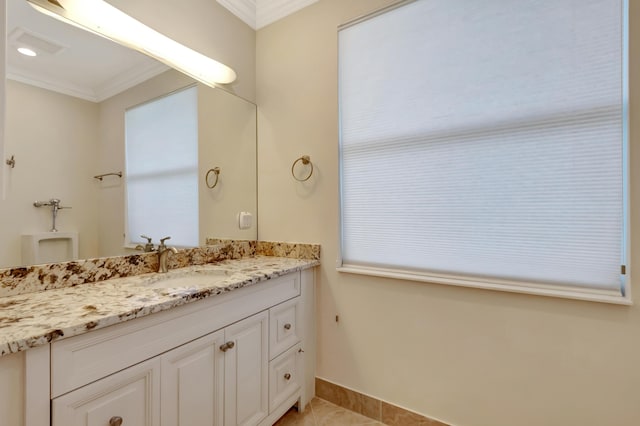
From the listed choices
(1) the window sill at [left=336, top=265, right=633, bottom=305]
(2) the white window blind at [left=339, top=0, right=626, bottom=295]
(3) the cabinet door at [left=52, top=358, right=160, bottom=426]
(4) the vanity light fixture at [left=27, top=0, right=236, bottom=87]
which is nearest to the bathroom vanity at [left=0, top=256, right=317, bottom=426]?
(3) the cabinet door at [left=52, top=358, right=160, bottom=426]

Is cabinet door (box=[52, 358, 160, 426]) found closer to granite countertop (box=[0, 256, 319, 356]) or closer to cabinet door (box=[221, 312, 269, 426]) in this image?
granite countertop (box=[0, 256, 319, 356])

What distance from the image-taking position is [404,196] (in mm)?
1530

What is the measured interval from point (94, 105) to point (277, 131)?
990 millimetres

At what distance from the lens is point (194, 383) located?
1.08 meters

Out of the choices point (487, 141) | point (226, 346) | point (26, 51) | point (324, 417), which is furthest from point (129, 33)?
point (324, 417)

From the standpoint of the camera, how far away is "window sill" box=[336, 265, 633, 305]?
1103mm

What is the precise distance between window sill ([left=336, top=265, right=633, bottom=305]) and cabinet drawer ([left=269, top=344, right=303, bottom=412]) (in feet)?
1.85

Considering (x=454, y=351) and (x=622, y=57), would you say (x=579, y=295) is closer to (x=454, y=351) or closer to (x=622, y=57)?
(x=454, y=351)

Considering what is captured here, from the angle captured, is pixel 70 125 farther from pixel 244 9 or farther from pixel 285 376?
pixel 285 376

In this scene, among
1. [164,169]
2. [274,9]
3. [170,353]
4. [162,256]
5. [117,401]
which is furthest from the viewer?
[274,9]

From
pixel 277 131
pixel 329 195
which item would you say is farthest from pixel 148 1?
pixel 329 195

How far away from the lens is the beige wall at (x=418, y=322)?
44.1 inches

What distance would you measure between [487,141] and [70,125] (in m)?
1.85

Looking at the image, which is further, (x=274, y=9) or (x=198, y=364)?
(x=274, y=9)
